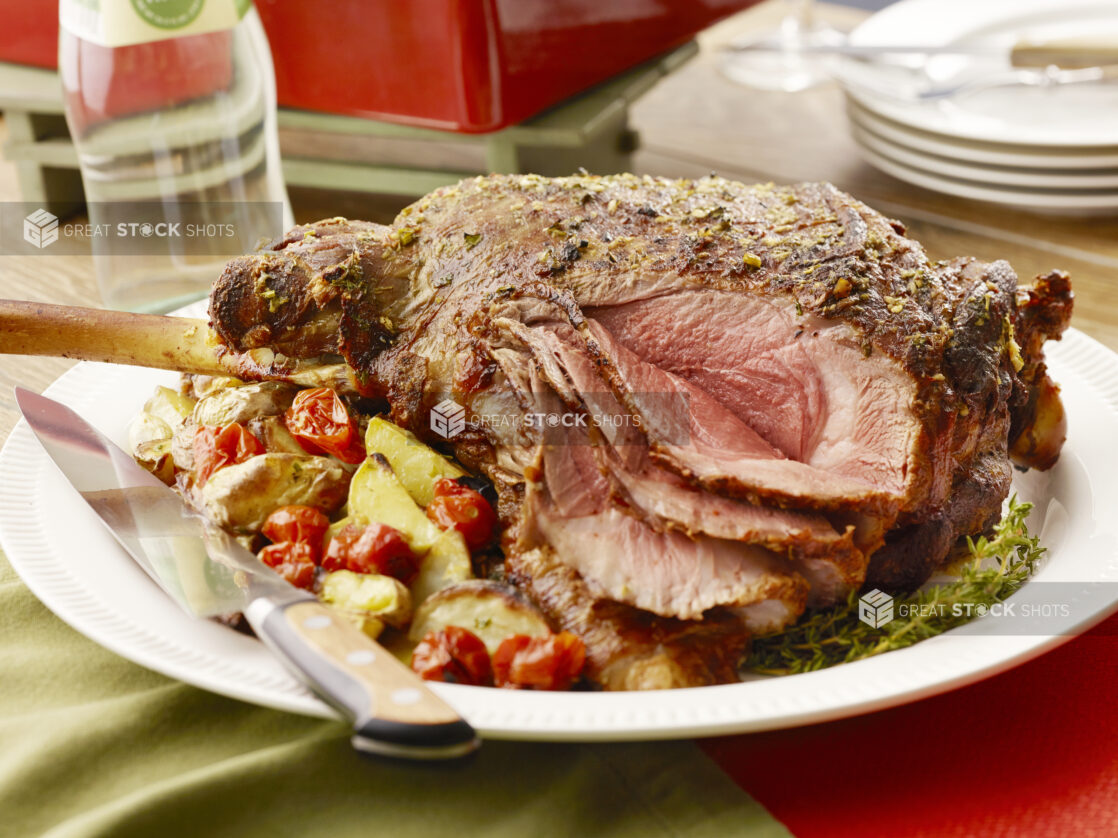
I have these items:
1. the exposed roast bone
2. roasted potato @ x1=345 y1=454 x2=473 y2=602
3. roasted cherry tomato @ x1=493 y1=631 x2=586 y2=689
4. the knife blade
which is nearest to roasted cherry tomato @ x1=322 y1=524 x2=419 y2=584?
roasted potato @ x1=345 y1=454 x2=473 y2=602

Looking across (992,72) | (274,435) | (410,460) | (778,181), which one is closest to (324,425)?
(274,435)

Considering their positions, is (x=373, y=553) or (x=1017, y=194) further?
(x=1017, y=194)

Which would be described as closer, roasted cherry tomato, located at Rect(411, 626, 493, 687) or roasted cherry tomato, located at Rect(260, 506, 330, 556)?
roasted cherry tomato, located at Rect(411, 626, 493, 687)

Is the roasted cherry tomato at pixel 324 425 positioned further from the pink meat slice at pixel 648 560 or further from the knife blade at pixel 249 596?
the pink meat slice at pixel 648 560

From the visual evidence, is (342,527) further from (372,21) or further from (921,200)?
(921,200)

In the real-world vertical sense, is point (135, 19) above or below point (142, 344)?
above

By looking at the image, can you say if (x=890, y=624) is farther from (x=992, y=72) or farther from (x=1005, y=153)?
(x=992, y=72)

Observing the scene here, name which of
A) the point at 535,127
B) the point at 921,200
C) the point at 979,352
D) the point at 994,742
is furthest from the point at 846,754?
the point at 921,200

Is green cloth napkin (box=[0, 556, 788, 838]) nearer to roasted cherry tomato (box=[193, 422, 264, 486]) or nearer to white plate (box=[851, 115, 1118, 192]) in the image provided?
roasted cherry tomato (box=[193, 422, 264, 486])
